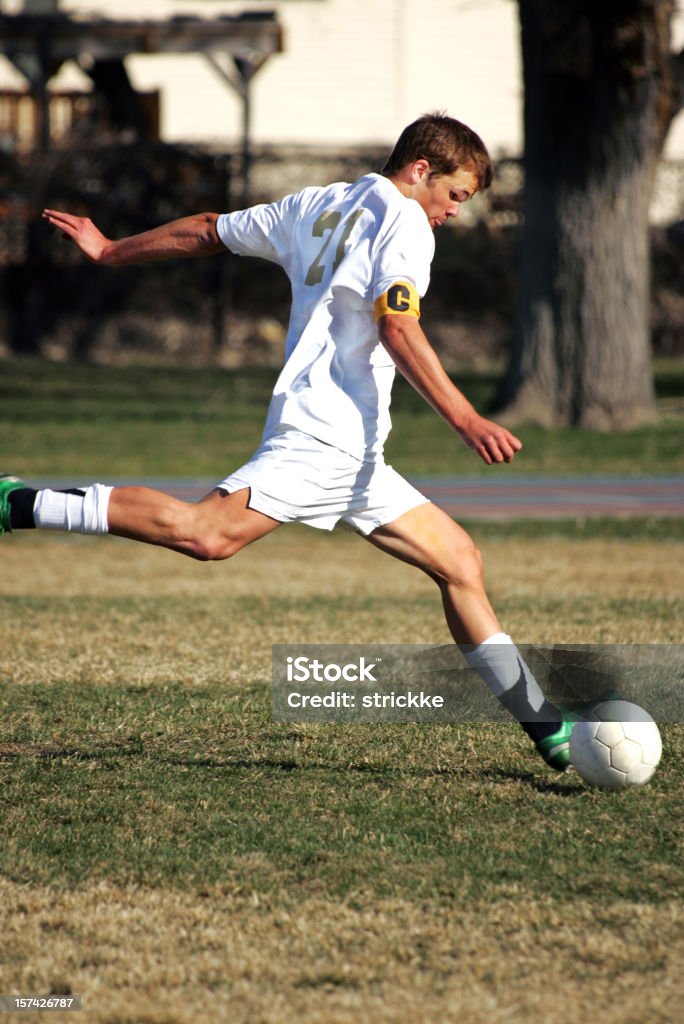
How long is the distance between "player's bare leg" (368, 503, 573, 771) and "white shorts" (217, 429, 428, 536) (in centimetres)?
8

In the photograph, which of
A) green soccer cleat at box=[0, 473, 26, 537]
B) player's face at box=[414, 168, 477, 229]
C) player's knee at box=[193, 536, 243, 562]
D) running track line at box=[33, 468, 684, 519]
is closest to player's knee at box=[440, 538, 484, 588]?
player's knee at box=[193, 536, 243, 562]

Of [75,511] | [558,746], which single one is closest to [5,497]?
[75,511]

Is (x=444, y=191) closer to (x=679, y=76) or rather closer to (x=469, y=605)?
(x=469, y=605)

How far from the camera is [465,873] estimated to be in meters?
3.92

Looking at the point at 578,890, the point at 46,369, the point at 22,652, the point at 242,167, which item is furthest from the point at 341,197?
the point at 242,167

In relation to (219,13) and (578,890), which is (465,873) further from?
(219,13)

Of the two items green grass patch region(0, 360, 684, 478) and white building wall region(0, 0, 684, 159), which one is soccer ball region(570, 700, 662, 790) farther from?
white building wall region(0, 0, 684, 159)

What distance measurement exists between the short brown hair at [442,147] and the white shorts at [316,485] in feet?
3.12

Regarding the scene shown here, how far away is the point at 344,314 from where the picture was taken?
15.4ft

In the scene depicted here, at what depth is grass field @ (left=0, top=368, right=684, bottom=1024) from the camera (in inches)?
128

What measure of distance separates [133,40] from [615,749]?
2457 cm

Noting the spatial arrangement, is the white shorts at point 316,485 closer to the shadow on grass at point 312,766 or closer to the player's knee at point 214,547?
the player's knee at point 214,547

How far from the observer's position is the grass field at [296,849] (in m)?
3.25

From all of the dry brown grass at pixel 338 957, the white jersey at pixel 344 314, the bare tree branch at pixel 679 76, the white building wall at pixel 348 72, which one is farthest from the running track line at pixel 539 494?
the white building wall at pixel 348 72
